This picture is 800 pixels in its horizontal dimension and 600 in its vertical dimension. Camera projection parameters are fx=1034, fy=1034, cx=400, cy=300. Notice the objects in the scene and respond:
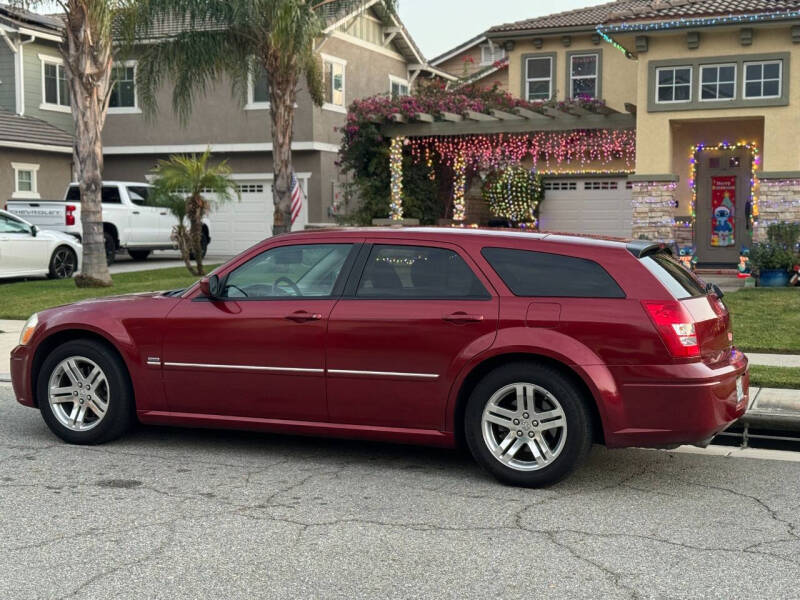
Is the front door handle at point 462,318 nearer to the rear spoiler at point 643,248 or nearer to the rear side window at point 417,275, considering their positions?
the rear side window at point 417,275

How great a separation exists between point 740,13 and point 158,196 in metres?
11.3

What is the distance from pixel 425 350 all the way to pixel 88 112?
1333 cm

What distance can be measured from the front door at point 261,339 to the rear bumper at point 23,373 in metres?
1.15

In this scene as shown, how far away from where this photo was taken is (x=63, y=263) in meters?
20.5

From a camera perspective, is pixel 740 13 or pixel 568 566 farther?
pixel 740 13

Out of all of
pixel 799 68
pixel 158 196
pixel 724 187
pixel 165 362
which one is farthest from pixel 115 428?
pixel 724 187

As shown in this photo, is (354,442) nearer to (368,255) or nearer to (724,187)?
(368,255)

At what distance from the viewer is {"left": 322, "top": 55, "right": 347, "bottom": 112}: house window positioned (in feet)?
93.6

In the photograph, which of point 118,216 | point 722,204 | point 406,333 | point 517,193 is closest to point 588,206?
point 517,193

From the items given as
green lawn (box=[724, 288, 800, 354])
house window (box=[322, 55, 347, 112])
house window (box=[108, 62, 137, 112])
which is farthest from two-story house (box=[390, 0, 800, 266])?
house window (box=[108, 62, 137, 112])

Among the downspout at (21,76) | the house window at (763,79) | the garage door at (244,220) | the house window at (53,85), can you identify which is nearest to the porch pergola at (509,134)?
the house window at (763,79)

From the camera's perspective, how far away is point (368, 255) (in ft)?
21.6

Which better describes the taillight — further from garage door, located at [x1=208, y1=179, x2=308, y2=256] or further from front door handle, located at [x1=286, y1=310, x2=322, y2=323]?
garage door, located at [x1=208, y1=179, x2=308, y2=256]

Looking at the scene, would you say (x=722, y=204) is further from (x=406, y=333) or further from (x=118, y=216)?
(x=406, y=333)
